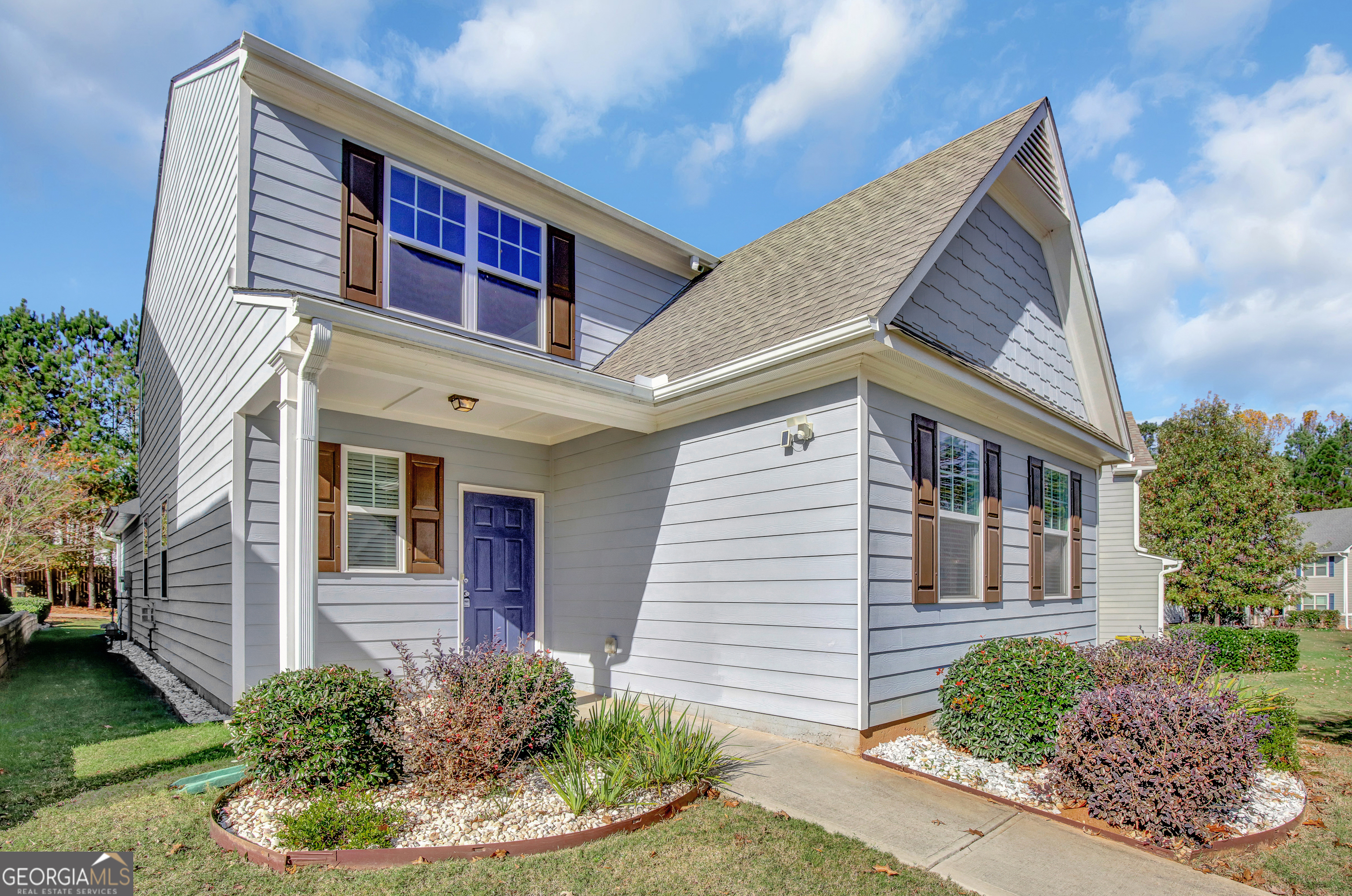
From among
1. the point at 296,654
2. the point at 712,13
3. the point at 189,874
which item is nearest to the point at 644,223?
the point at 712,13

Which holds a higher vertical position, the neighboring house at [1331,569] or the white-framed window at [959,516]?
the white-framed window at [959,516]

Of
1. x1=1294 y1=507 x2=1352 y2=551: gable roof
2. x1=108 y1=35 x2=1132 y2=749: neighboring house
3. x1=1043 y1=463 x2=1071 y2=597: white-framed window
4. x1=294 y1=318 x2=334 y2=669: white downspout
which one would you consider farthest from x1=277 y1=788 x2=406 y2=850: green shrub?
x1=1294 y1=507 x2=1352 y2=551: gable roof

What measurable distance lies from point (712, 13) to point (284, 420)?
8.18m

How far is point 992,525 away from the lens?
23.8 ft

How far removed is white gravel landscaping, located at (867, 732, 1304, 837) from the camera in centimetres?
417

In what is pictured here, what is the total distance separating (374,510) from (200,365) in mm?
3114

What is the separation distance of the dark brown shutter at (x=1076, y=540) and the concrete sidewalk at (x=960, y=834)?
217 inches

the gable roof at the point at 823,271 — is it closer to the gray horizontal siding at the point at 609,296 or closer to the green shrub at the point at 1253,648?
the gray horizontal siding at the point at 609,296

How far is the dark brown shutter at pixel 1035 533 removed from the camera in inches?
316

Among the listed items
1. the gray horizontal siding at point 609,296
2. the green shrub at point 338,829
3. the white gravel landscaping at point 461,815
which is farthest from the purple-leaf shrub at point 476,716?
the gray horizontal siding at point 609,296

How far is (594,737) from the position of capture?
4.64 meters

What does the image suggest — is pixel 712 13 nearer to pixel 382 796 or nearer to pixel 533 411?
pixel 533 411

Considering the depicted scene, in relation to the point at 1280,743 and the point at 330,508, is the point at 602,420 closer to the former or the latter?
the point at 330,508

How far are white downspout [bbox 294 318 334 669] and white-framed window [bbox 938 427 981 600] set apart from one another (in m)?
5.07
